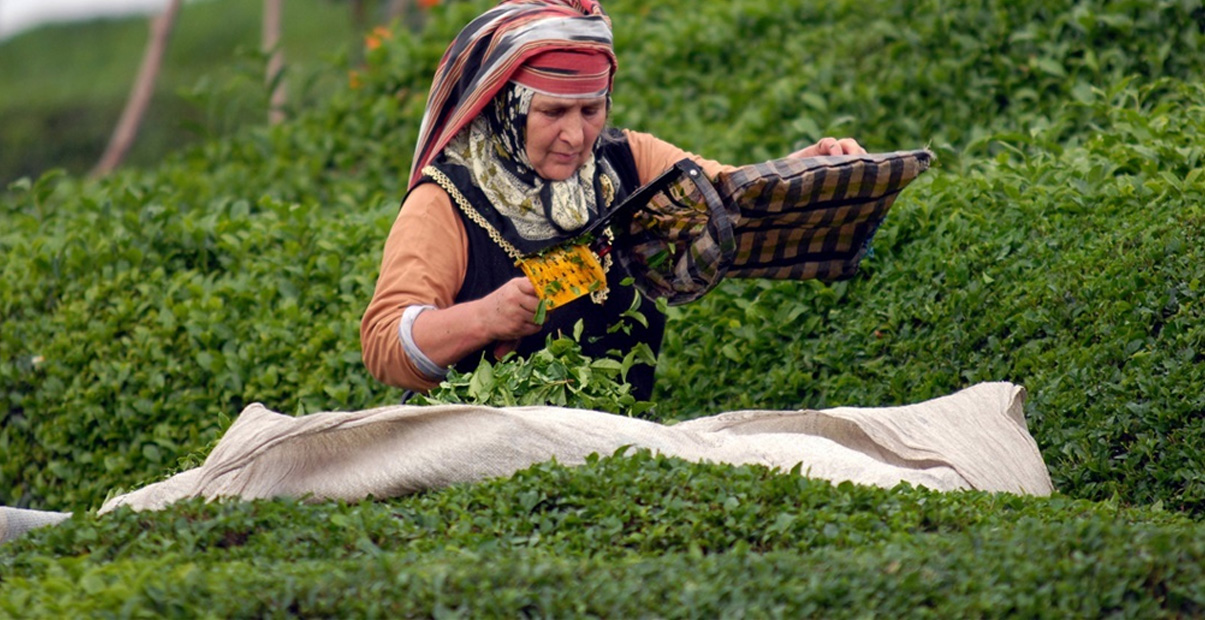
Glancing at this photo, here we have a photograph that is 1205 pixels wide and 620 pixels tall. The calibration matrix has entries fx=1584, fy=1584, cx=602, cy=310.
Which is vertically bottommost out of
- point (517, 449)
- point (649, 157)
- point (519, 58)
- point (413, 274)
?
point (517, 449)

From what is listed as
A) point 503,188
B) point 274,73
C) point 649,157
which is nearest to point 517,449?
point 503,188

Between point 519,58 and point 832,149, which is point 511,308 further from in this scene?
point 832,149

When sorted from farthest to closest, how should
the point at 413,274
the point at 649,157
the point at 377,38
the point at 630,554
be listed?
the point at 377,38
the point at 649,157
the point at 413,274
the point at 630,554

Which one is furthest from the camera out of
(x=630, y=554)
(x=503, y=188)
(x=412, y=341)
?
(x=503, y=188)

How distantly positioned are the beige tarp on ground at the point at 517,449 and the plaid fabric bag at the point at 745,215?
1.37 ft

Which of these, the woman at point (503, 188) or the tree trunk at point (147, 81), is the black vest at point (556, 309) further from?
the tree trunk at point (147, 81)

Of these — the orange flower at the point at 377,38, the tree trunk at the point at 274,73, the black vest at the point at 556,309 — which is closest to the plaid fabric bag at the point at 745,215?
the black vest at the point at 556,309

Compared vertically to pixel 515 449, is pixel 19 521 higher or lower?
lower

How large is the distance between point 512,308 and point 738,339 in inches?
59.5

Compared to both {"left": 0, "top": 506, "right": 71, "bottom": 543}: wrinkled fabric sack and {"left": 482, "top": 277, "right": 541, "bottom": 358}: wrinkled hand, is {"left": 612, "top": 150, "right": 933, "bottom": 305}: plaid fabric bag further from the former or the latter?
{"left": 0, "top": 506, "right": 71, "bottom": 543}: wrinkled fabric sack

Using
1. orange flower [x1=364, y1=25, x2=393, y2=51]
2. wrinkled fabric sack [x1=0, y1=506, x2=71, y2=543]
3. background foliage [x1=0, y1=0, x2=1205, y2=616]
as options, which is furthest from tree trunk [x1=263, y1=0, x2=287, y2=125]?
wrinkled fabric sack [x1=0, y1=506, x2=71, y2=543]

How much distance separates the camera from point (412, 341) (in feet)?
13.0

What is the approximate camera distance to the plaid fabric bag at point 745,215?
12.8 ft

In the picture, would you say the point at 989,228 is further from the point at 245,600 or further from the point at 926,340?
the point at 245,600
